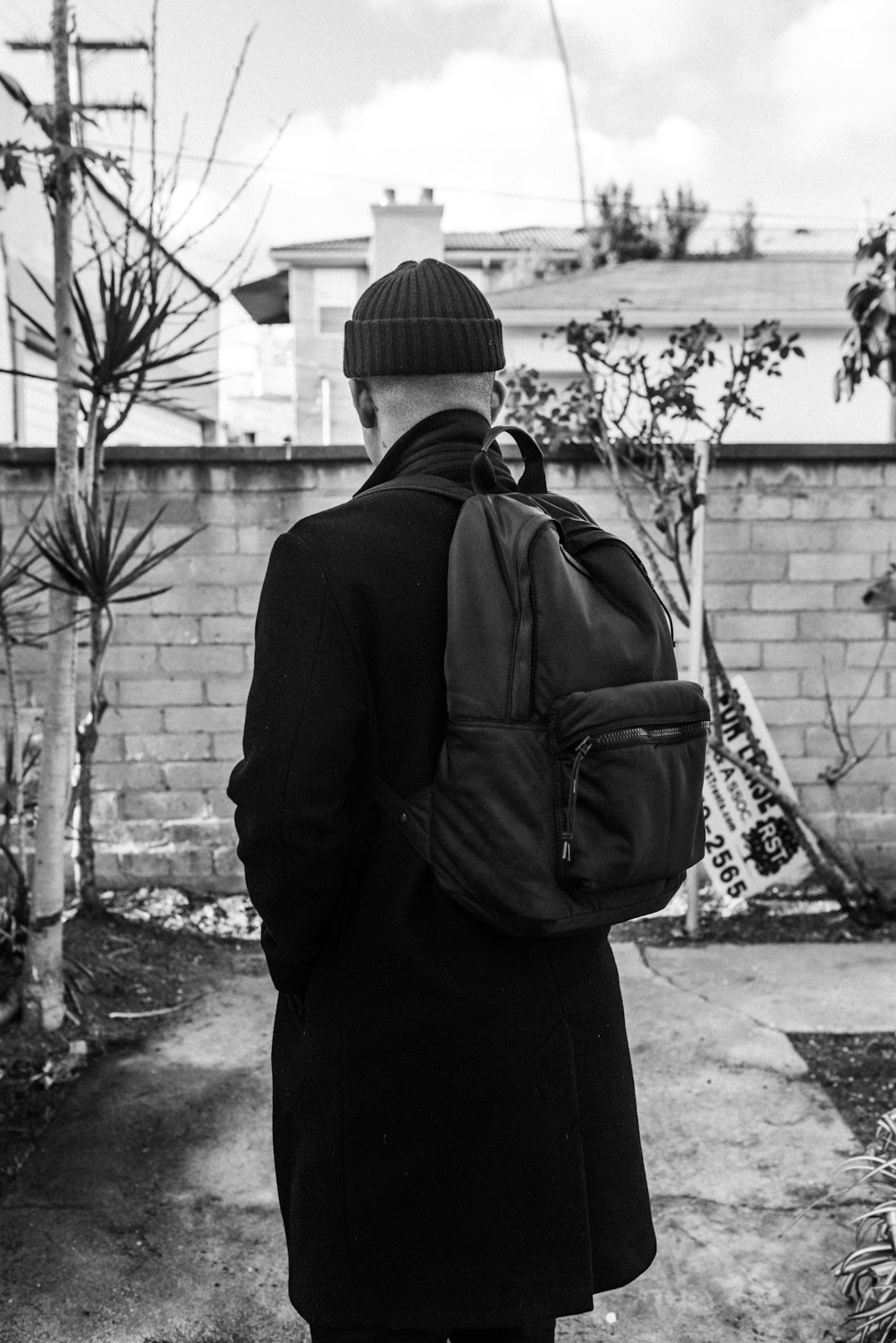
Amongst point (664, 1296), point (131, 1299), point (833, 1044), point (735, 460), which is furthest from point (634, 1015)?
point (735, 460)

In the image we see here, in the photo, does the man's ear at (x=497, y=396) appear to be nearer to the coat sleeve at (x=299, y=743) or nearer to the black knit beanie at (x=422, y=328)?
the black knit beanie at (x=422, y=328)

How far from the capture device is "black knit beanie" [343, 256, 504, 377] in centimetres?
158

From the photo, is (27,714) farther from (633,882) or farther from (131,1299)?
(633,882)

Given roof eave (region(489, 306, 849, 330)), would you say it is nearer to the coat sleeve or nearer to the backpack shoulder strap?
the backpack shoulder strap

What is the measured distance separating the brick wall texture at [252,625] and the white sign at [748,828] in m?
0.15

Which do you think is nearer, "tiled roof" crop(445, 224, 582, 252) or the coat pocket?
the coat pocket

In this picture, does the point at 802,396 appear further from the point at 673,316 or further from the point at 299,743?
the point at 299,743

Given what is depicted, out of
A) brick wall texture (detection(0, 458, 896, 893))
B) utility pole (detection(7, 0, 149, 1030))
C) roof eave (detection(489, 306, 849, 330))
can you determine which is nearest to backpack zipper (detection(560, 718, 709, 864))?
utility pole (detection(7, 0, 149, 1030))

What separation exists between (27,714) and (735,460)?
3.20 m

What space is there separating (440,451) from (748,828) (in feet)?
13.2

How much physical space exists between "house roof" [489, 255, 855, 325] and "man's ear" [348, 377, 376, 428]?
11.3 metres

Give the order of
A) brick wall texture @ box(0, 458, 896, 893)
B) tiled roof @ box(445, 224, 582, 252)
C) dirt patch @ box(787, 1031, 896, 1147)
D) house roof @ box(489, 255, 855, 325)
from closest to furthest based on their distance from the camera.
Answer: dirt patch @ box(787, 1031, 896, 1147)
brick wall texture @ box(0, 458, 896, 893)
house roof @ box(489, 255, 855, 325)
tiled roof @ box(445, 224, 582, 252)

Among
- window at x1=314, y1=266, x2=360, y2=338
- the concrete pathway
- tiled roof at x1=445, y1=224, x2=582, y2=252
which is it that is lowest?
the concrete pathway

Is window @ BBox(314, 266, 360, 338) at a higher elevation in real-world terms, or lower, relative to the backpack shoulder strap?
higher
